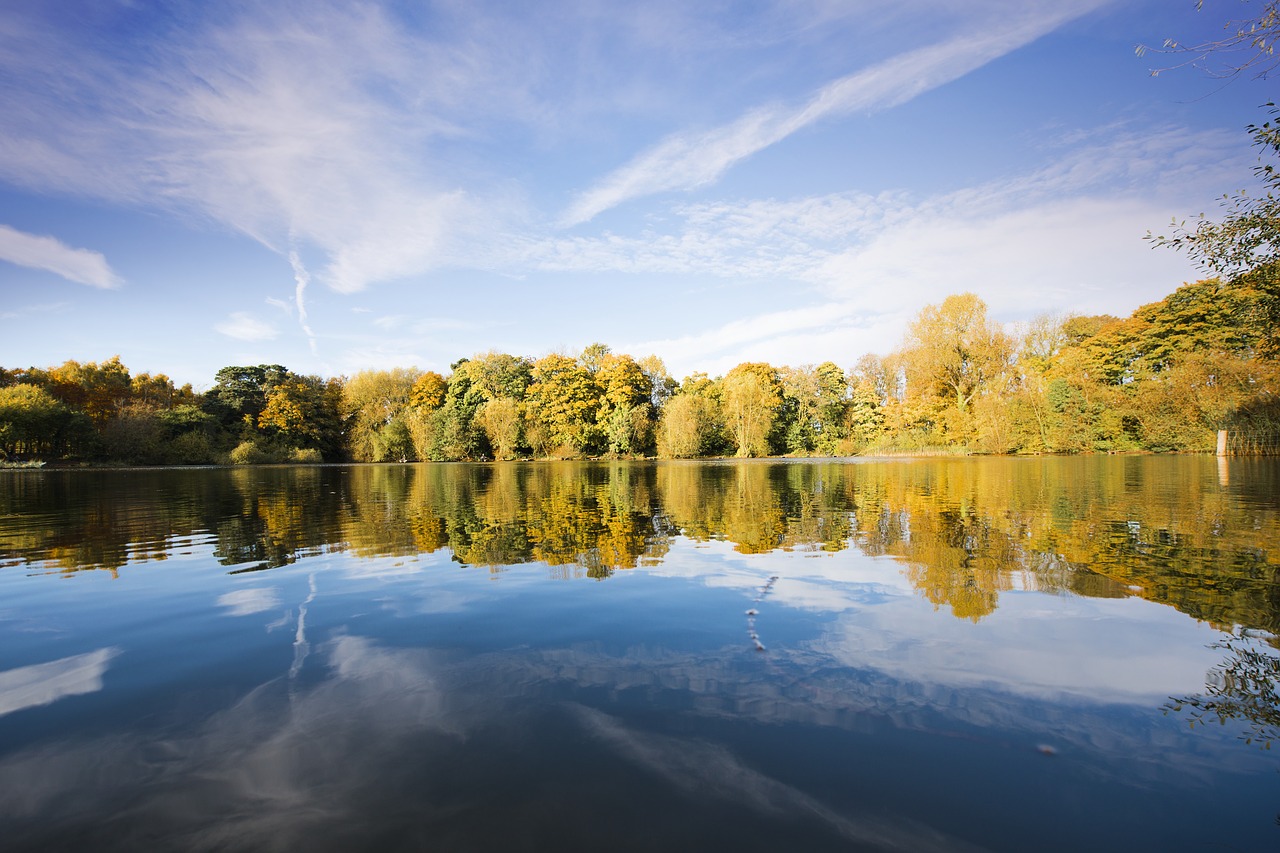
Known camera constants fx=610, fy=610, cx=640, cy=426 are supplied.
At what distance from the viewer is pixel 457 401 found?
213ft

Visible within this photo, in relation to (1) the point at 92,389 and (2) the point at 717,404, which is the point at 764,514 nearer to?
(2) the point at 717,404

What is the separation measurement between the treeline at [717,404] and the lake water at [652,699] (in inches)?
1567

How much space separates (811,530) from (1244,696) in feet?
23.6

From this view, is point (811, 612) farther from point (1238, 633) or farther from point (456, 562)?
point (456, 562)

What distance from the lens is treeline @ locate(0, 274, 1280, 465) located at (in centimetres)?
4319

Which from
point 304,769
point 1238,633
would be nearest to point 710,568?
point 1238,633

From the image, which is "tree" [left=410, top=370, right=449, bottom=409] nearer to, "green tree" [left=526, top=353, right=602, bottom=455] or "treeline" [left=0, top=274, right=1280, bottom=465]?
"treeline" [left=0, top=274, right=1280, bottom=465]

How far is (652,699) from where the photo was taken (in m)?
3.79

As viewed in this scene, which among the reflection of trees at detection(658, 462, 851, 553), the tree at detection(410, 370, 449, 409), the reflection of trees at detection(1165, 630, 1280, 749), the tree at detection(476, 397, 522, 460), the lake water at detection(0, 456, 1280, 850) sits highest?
the tree at detection(410, 370, 449, 409)

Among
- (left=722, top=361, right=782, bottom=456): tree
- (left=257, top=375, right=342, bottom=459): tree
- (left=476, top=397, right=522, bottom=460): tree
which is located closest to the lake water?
(left=722, top=361, right=782, bottom=456): tree

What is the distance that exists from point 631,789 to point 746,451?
53.3 m

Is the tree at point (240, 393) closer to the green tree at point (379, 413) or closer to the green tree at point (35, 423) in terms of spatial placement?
the green tree at point (379, 413)

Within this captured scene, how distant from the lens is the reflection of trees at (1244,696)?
11.1ft

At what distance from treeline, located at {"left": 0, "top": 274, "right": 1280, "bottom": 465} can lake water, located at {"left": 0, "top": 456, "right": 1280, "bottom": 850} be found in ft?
131
